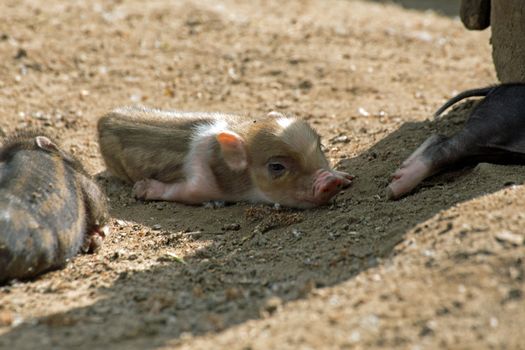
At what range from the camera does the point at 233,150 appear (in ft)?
21.9

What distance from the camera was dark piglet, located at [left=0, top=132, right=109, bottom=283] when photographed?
4969mm

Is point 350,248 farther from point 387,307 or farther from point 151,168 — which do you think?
point 151,168

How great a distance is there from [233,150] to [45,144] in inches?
55.0

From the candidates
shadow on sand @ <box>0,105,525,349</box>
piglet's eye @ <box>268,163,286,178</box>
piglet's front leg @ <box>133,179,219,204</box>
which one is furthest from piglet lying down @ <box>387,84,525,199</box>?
piglet's front leg @ <box>133,179,219,204</box>

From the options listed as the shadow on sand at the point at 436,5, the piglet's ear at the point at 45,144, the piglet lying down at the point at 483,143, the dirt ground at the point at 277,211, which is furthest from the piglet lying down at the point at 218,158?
the shadow on sand at the point at 436,5

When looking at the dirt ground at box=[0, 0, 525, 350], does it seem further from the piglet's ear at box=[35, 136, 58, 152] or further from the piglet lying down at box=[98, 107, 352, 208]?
the piglet's ear at box=[35, 136, 58, 152]

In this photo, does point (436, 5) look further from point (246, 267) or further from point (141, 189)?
point (246, 267)

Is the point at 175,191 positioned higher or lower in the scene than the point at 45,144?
lower

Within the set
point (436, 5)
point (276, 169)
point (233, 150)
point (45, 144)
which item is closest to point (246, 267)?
point (276, 169)

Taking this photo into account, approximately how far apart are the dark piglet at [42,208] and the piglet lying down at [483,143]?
202cm

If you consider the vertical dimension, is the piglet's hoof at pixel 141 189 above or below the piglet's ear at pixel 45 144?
below

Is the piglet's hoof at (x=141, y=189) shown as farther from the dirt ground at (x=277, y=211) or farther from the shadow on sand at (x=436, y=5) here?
the shadow on sand at (x=436, y=5)

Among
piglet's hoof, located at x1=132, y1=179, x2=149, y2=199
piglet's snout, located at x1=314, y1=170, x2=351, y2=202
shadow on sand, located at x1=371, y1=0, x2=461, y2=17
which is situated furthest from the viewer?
shadow on sand, located at x1=371, y1=0, x2=461, y2=17

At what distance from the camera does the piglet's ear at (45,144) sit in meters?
5.98
